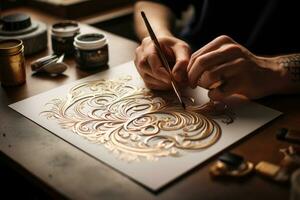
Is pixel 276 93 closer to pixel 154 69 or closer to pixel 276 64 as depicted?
pixel 276 64

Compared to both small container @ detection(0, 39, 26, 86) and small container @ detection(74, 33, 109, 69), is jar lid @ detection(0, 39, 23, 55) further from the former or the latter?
small container @ detection(74, 33, 109, 69)

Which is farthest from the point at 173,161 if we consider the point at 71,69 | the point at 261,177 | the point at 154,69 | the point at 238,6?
the point at 238,6

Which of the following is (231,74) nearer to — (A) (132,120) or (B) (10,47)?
(A) (132,120)

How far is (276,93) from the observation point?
101 centimetres

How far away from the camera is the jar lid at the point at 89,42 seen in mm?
1188

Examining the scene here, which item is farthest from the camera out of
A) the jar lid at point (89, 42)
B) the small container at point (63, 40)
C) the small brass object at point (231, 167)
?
the small container at point (63, 40)

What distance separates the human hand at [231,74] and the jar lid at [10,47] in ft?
1.45

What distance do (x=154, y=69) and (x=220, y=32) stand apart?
63 cm

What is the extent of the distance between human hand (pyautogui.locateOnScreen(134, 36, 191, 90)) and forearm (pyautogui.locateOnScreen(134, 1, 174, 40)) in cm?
20

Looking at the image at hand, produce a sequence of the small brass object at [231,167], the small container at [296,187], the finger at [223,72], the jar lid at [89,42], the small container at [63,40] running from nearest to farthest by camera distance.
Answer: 1. the small container at [296,187]
2. the small brass object at [231,167]
3. the finger at [223,72]
4. the jar lid at [89,42]
5. the small container at [63,40]

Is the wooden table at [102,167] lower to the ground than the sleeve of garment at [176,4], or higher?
lower

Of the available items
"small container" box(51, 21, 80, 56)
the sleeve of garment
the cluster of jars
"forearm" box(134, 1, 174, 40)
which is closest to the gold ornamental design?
the cluster of jars

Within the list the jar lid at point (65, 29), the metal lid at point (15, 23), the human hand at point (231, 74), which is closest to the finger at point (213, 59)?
the human hand at point (231, 74)

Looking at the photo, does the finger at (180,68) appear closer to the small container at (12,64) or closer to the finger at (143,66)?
the finger at (143,66)
